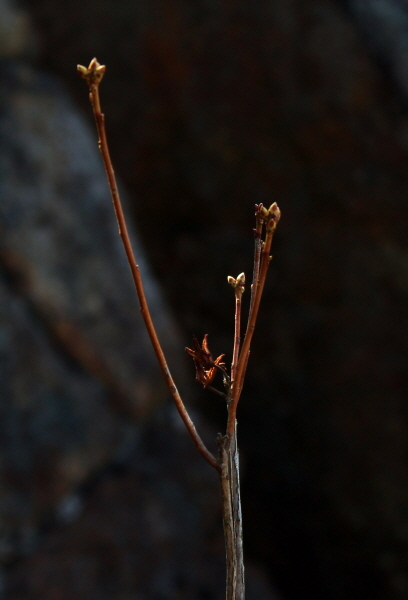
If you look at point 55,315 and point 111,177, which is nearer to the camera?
point 111,177

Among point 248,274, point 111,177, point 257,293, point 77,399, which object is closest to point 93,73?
point 111,177

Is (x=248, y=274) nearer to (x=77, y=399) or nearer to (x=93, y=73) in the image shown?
(x=77, y=399)

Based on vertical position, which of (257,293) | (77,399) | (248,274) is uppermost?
(248,274)

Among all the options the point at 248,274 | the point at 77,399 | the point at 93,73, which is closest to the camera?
the point at 93,73

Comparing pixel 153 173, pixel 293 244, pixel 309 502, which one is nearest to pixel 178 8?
pixel 153 173

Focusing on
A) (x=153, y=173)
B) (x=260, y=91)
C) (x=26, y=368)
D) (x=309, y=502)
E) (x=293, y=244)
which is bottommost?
(x=309, y=502)

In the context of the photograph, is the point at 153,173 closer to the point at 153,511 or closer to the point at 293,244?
the point at 293,244

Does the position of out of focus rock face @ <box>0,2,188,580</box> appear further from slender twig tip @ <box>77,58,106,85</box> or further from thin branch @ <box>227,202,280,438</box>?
slender twig tip @ <box>77,58,106,85</box>

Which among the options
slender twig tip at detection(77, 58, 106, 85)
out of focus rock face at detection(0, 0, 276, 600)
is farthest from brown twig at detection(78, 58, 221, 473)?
out of focus rock face at detection(0, 0, 276, 600)

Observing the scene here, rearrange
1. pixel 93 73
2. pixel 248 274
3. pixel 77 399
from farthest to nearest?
1. pixel 248 274
2. pixel 77 399
3. pixel 93 73
